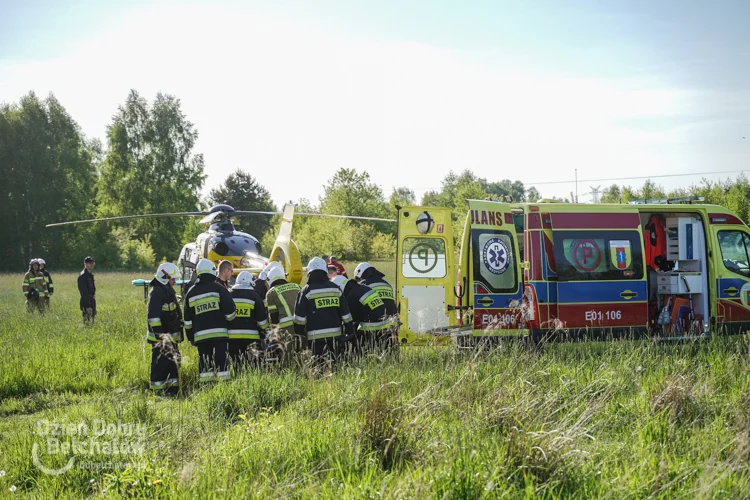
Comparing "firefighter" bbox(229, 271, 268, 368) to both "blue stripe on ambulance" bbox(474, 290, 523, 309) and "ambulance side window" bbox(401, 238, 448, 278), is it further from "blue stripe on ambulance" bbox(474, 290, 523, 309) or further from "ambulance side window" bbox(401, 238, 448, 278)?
"blue stripe on ambulance" bbox(474, 290, 523, 309)

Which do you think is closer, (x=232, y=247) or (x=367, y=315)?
(x=367, y=315)

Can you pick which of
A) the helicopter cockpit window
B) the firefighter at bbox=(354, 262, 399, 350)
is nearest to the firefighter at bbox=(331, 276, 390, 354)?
the firefighter at bbox=(354, 262, 399, 350)

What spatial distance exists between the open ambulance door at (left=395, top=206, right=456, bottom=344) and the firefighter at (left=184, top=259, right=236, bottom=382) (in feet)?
8.86

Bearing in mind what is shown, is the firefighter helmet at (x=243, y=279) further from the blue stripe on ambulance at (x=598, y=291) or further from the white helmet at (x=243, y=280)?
the blue stripe on ambulance at (x=598, y=291)

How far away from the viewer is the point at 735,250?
33.0 feet

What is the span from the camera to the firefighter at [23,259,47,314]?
49.7ft

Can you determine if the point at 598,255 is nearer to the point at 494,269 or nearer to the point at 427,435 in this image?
the point at 494,269

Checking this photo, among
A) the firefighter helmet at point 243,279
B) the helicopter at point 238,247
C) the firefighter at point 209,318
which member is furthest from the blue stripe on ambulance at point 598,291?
the helicopter at point 238,247

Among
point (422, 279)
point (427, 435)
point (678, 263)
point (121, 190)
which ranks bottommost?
point (427, 435)

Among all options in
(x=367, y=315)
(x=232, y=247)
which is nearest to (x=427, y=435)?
(x=367, y=315)

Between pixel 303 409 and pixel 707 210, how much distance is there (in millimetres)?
7472

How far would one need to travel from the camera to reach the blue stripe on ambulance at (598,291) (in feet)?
29.8

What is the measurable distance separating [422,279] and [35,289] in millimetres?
10468

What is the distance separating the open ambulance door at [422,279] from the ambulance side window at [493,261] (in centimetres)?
53
